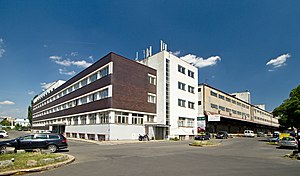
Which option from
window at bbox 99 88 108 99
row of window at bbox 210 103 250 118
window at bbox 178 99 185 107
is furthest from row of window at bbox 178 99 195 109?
window at bbox 99 88 108 99

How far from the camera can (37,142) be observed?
715 inches

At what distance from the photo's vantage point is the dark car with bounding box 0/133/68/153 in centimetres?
1781

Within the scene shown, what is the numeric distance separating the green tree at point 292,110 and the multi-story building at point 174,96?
1652 cm

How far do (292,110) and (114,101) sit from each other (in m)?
28.2

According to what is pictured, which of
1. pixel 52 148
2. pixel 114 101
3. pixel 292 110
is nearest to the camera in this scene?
pixel 52 148

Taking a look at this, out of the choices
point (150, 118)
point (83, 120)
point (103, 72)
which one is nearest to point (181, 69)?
point (150, 118)

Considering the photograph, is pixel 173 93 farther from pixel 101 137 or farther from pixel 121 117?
pixel 101 137

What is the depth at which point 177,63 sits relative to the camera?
49094 mm

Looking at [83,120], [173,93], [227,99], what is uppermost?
[227,99]

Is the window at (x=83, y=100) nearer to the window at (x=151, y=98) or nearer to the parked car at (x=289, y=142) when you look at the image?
the window at (x=151, y=98)

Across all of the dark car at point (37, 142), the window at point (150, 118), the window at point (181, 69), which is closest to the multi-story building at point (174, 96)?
the window at point (181, 69)

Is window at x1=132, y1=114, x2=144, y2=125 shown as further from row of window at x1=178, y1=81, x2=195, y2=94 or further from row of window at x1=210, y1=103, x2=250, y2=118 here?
row of window at x1=210, y1=103, x2=250, y2=118

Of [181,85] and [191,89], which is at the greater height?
[181,85]

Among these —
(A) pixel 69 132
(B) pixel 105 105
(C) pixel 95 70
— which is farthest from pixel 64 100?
(B) pixel 105 105
